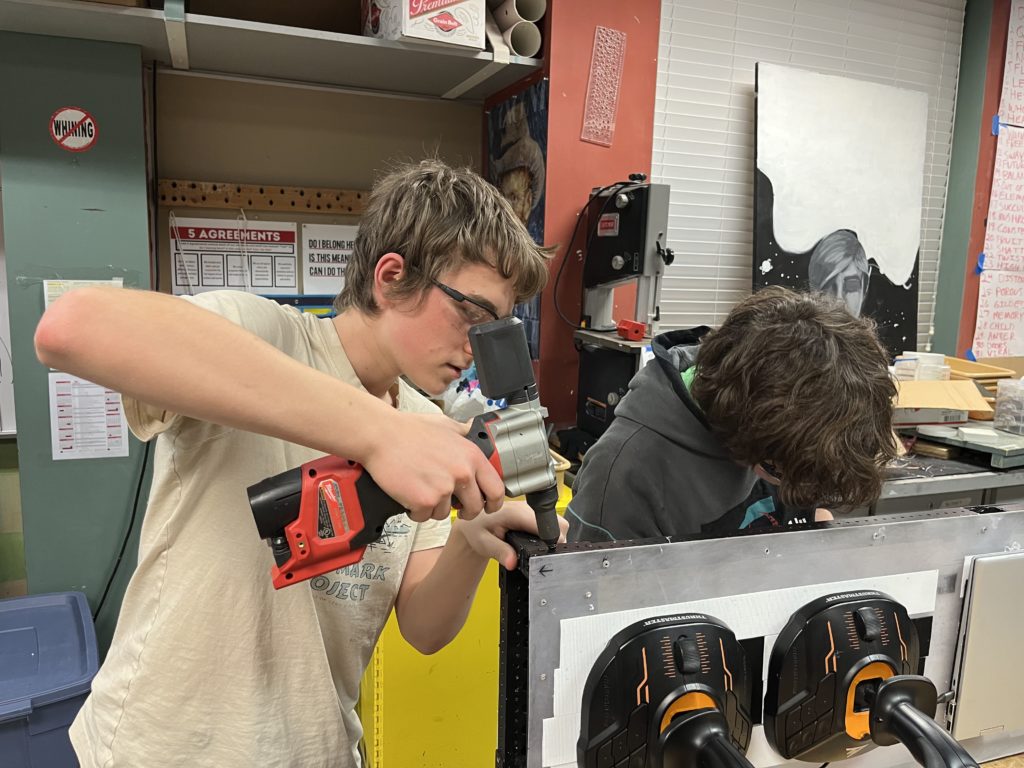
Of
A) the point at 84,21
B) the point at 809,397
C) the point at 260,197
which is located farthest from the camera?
the point at 260,197

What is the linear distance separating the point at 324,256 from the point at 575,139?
1007 millimetres

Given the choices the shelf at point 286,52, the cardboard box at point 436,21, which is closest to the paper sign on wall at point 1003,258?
the shelf at point 286,52

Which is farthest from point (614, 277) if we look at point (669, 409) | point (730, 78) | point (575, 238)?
point (669, 409)

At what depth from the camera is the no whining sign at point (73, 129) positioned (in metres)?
1.84

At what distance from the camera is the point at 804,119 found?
2.61m


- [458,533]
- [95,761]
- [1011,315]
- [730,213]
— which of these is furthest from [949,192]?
[95,761]

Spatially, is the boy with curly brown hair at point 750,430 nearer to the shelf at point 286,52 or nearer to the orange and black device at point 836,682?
the orange and black device at point 836,682

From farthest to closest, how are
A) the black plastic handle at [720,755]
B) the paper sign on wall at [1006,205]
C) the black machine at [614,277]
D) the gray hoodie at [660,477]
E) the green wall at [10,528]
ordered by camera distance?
1. the paper sign on wall at [1006,205]
2. the green wall at [10,528]
3. the black machine at [614,277]
4. the gray hoodie at [660,477]
5. the black plastic handle at [720,755]

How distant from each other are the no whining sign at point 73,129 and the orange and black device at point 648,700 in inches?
78.5

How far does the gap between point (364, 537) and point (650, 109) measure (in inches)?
86.0

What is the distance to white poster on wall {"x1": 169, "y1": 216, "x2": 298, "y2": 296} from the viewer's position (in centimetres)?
235

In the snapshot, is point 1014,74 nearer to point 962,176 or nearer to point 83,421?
point 962,176

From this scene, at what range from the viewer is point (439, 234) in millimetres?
874

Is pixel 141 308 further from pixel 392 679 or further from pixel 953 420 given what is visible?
pixel 953 420
